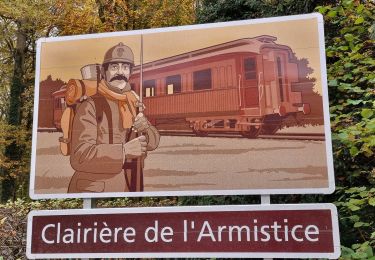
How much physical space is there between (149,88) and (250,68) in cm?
101

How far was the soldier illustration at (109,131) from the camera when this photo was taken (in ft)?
12.5

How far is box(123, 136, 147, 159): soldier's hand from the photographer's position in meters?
3.80

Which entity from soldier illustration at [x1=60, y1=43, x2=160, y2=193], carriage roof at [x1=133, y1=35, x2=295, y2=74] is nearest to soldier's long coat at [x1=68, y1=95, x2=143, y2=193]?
soldier illustration at [x1=60, y1=43, x2=160, y2=193]

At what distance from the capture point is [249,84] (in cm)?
373

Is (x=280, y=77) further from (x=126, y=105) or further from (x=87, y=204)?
(x=87, y=204)

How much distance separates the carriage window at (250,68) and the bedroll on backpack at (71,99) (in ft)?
4.96

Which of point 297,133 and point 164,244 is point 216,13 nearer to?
point 297,133

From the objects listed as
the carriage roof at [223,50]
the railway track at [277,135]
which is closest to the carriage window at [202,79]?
the carriage roof at [223,50]

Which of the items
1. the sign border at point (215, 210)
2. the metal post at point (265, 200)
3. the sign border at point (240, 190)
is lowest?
the sign border at point (215, 210)

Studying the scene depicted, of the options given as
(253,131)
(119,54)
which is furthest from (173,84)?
(253,131)

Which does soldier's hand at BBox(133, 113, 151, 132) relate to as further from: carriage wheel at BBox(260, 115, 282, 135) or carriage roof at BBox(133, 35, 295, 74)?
carriage wheel at BBox(260, 115, 282, 135)

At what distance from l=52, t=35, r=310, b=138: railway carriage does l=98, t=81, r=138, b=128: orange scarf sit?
0.10 metres

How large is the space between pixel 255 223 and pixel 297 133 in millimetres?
888

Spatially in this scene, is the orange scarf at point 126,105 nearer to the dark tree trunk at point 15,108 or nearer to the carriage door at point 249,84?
the carriage door at point 249,84
